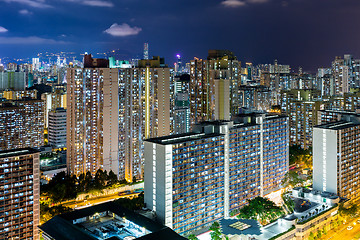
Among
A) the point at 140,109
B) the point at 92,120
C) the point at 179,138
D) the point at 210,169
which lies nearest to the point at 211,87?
the point at 140,109

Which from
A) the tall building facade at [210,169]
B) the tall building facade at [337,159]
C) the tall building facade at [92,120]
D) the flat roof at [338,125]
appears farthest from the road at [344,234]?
the tall building facade at [92,120]

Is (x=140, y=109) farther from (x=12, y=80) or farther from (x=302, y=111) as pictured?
(x=12, y=80)

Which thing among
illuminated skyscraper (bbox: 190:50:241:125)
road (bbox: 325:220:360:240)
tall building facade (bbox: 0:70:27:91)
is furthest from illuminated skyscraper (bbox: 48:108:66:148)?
road (bbox: 325:220:360:240)

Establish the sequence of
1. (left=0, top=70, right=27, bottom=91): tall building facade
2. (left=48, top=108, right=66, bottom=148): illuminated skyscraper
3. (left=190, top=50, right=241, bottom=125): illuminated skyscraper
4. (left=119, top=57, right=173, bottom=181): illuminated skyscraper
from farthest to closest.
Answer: (left=0, top=70, right=27, bottom=91): tall building facade → (left=48, top=108, right=66, bottom=148): illuminated skyscraper → (left=190, top=50, right=241, bottom=125): illuminated skyscraper → (left=119, top=57, right=173, bottom=181): illuminated skyscraper

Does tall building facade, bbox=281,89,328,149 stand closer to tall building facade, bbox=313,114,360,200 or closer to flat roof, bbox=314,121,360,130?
flat roof, bbox=314,121,360,130

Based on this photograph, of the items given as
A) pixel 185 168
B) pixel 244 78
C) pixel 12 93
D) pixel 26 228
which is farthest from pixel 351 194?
pixel 244 78

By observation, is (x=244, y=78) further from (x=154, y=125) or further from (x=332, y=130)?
(x=332, y=130)
